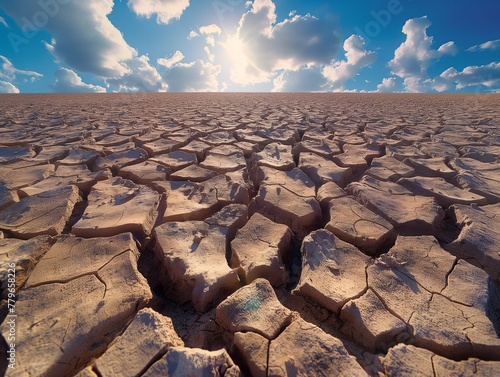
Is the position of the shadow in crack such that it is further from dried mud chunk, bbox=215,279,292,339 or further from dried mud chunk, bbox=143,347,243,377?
dried mud chunk, bbox=143,347,243,377

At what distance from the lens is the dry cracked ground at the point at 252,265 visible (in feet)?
2.17

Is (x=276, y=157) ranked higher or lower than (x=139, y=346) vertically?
higher

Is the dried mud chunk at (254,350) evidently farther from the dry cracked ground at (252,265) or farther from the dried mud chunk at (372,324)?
the dried mud chunk at (372,324)

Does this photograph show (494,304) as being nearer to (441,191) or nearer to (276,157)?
(441,191)

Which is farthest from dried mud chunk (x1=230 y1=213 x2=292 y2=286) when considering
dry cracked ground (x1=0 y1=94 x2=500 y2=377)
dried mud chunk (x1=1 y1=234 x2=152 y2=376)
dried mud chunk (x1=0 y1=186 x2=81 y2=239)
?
dried mud chunk (x1=0 y1=186 x2=81 y2=239)

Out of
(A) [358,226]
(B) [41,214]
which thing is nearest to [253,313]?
(A) [358,226]

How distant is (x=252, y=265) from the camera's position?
0.95 meters

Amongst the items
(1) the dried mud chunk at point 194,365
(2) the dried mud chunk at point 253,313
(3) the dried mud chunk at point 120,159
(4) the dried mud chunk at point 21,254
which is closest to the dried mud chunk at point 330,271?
(2) the dried mud chunk at point 253,313

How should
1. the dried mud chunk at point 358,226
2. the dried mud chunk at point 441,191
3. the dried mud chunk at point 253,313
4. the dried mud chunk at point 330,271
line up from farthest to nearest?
the dried mud chunk at point 441,191 < the dried mud chunk at point 358,226 < the dried mud chunk at point 330,271 < the dried mud chunk at point 253,313

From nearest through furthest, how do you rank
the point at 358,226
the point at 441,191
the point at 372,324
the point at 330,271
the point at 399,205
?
the point at 372,324 < the point at 330,271 < the point at 358,226 < the point at 399,205 < the point at 441,191

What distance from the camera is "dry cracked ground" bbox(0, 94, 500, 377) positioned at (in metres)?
0.66


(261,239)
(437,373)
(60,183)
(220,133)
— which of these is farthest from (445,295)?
(220,133)

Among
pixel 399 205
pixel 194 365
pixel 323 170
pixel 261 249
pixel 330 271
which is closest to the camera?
pixel 194 365

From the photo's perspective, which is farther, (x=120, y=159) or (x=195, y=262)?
(x=120, y=159)
